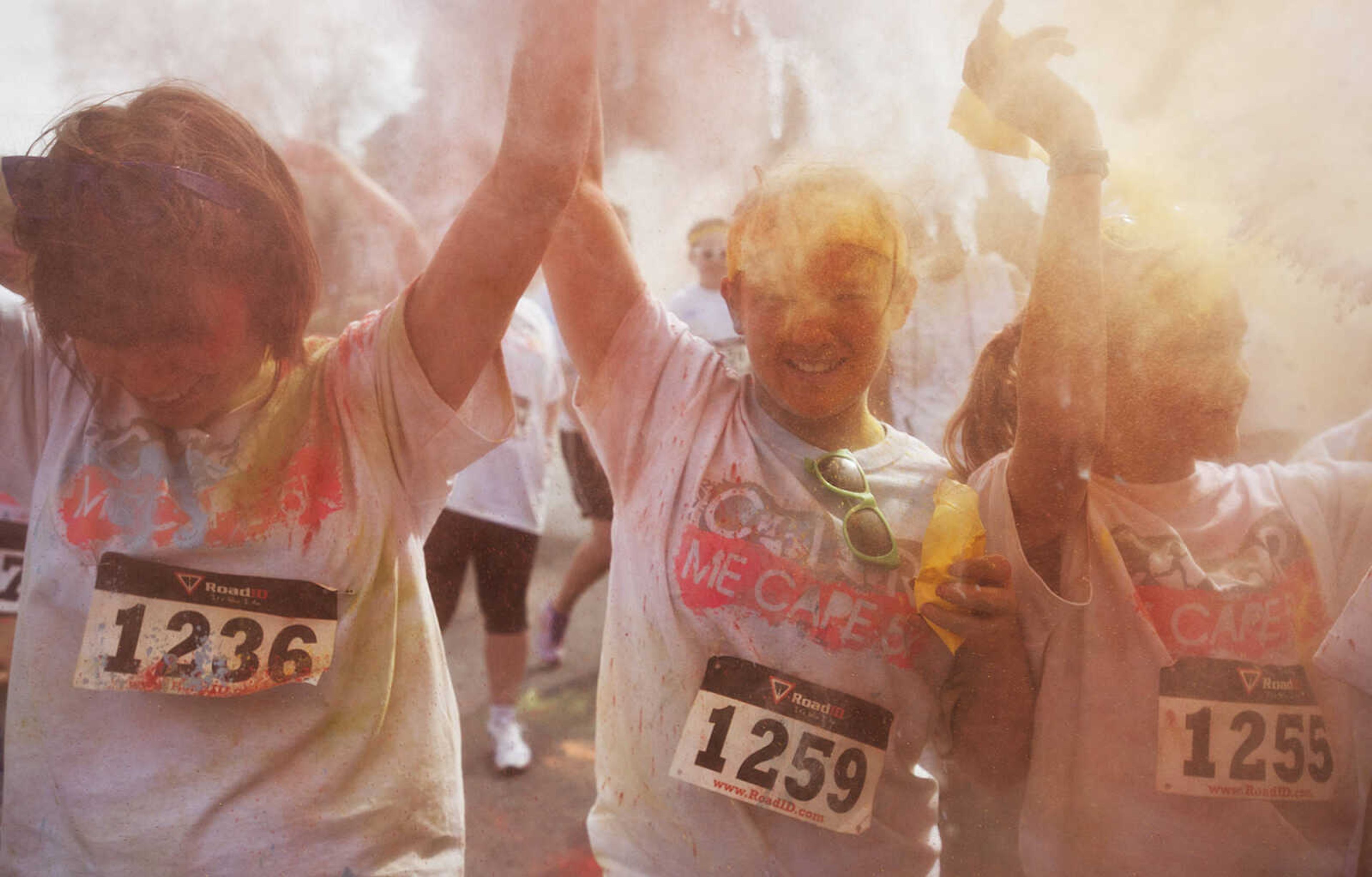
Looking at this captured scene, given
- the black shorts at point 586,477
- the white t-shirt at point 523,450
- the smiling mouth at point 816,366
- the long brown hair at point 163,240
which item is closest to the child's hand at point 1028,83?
the smiling mouth at point 816,366

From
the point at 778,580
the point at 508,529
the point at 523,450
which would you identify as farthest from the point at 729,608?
the point at 523,450

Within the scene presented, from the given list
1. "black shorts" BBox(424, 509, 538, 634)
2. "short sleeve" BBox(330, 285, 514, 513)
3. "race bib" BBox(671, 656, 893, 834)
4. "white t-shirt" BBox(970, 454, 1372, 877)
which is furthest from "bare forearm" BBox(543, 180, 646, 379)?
"black shorts" BBox(424, 509, 538, 634)

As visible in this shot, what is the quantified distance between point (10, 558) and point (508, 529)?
1070 millimetres

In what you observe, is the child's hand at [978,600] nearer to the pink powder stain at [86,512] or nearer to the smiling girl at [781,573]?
the smiling girl at [781,573]

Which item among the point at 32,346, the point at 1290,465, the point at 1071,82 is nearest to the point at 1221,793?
the point at 1290,465

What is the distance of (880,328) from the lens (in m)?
1.42

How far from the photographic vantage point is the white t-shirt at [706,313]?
2.52m

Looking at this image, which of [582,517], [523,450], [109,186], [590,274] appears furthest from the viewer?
[582,517]

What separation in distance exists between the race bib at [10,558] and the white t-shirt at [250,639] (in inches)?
31.3

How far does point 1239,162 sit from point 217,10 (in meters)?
1.84

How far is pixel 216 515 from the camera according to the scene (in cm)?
131

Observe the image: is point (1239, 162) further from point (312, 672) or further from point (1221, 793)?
point (312, 672)

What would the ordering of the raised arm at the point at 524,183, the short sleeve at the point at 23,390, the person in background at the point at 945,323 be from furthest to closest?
the person in background at the point at 945,323, the short sleeve at the point at 23,390, the raised arm at the point at 524,183

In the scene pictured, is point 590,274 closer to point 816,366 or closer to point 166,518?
point 816,366
